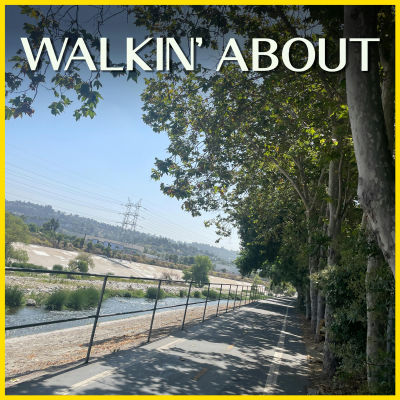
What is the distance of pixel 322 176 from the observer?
48.7 feet

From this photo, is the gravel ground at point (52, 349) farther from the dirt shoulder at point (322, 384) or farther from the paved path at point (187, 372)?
the dirt shoulder at point (322, 384)

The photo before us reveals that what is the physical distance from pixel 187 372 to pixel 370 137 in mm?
5642

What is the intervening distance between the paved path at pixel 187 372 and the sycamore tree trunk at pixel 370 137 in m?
4.17

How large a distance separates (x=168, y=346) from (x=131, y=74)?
704 cm

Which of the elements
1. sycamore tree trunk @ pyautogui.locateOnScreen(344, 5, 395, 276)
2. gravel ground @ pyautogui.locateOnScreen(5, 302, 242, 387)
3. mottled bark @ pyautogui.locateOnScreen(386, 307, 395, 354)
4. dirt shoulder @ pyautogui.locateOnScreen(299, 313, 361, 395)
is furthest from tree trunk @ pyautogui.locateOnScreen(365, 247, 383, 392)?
gravel ground @ pyautogui.locateOnScreen(5, 302, 242, 387)

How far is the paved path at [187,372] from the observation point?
4.80 metres

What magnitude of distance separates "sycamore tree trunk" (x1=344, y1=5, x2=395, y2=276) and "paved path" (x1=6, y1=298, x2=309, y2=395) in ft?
13.7

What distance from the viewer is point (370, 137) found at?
3.49m

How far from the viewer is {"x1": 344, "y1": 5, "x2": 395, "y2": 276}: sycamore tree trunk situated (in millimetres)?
3254

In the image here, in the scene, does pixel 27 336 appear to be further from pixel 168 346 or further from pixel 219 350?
pixel 219 350

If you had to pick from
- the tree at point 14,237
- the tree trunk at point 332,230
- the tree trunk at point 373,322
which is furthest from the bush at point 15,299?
the tree at point 14,237

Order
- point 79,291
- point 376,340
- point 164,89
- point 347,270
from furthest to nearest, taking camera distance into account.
Answer: point 79,291 < point 164,89 < point 347,270 < point 376,340

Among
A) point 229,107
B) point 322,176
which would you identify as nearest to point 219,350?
point 229,107

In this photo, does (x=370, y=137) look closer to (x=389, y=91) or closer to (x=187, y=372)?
(x=389, y=91)
